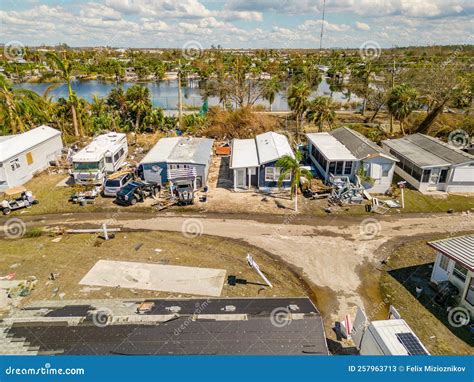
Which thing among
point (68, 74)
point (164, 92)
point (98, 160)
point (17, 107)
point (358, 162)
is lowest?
point (98, 160)

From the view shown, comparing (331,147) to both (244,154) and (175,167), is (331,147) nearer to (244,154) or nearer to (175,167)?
(244,154)

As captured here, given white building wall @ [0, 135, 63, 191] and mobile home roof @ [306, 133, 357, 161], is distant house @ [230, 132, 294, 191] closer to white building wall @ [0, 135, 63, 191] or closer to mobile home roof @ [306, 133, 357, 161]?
mobile home roof @ [306, 133, 357, 161]

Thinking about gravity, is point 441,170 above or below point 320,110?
below

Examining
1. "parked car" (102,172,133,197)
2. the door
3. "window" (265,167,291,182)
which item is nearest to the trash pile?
"window" (265,167,291,182)

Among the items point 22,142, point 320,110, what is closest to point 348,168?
point 320,110

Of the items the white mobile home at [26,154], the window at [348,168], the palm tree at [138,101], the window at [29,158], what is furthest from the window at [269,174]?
the palm tree at [138,101]

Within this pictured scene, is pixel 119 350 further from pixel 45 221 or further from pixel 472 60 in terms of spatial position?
pixel 472 60

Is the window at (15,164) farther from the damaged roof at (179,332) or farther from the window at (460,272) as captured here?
the window at (460,272)

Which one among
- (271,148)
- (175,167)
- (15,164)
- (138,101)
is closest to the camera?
(175,167)
